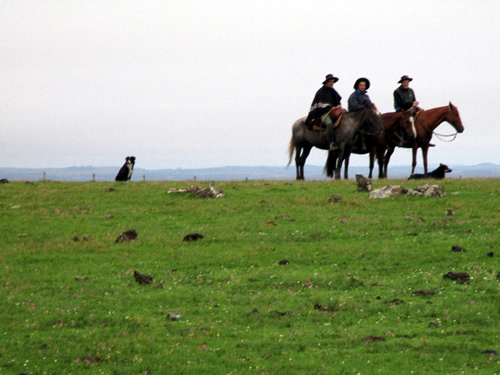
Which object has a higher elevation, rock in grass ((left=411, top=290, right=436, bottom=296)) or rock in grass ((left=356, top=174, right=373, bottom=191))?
rock in grass ((left=356, top=174, right=373, bottom=191))

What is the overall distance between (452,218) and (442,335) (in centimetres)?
1111

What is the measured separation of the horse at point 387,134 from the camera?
33656 mm

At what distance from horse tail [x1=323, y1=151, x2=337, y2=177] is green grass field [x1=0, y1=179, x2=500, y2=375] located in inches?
302

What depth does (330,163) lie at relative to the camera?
115 ft

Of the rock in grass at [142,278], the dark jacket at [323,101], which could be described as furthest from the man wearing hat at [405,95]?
the rock in grass at [142,278]

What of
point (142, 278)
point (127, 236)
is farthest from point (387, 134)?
point (142, 278)

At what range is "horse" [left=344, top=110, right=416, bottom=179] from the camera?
33.7m

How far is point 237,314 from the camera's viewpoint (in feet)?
44.6

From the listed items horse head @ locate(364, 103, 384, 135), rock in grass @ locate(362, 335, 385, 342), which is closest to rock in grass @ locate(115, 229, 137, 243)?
rock in grass @ locate(362, 335, 385, 342)

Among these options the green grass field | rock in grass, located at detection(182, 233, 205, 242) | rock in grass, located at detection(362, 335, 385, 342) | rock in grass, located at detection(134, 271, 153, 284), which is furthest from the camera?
rock in grass, located at detection(182, 233, 205, 242)

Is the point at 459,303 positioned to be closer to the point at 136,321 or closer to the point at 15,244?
the point at 136,321

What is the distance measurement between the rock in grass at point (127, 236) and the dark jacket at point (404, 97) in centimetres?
1861

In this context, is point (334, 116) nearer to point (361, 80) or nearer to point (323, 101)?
point (323, 101)

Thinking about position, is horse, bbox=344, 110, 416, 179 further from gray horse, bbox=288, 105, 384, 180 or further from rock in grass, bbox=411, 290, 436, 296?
rock in grass, bbox=411, 290, 436, 296
